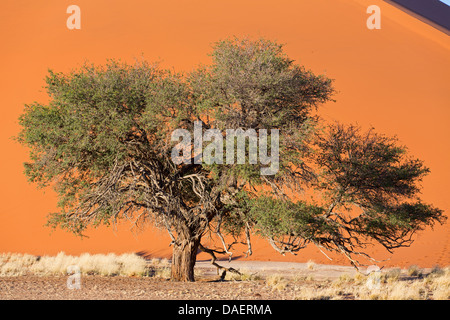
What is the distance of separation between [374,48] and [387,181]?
2969 centimetres

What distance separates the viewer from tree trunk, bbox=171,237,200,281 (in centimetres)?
1405

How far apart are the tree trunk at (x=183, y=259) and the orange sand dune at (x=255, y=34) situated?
12924mm

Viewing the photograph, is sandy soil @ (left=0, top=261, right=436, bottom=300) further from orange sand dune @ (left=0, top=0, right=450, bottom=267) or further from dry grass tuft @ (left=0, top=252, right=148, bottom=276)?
orange sand dune @ (left=0, top=0, right=450, bottom=267)

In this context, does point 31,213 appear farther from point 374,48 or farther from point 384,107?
point 374,48

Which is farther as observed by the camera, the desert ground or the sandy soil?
the desert ground

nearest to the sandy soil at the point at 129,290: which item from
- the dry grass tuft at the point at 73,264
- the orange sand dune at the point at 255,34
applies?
the dry grass tuft at the point at 73,264

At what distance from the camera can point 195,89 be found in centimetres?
1258

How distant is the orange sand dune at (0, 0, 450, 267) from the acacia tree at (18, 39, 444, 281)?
46.9ft

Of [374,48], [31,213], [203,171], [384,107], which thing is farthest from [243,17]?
[203,171]

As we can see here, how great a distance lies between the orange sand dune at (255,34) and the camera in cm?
3066

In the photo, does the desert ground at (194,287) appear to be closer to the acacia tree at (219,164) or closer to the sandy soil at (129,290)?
the sandy soil at (129,290)

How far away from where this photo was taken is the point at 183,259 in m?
14.1

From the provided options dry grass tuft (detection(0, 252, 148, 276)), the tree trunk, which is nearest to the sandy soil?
the tree trunk

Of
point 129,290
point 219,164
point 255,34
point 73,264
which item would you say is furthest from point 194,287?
point 255,34
